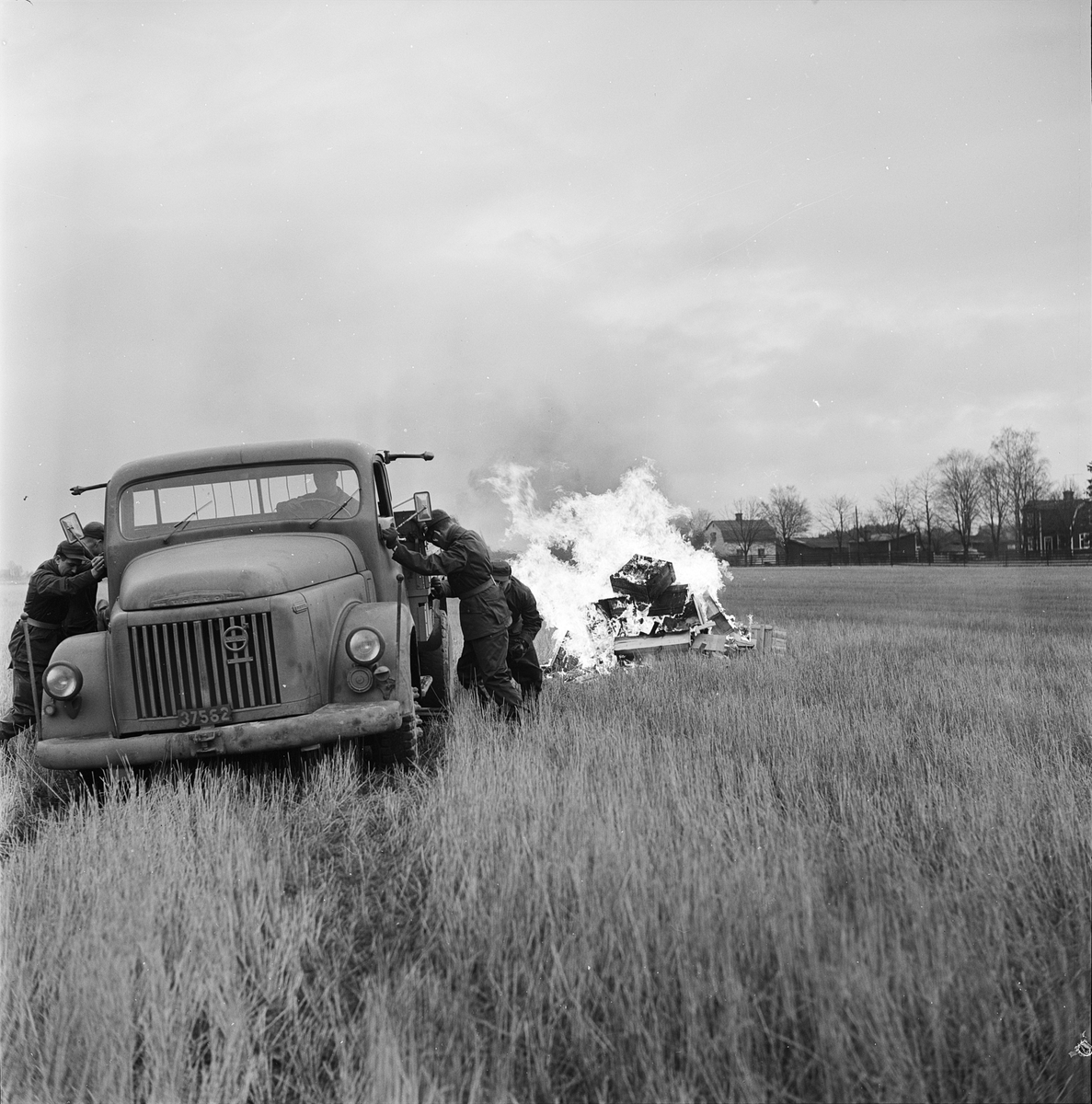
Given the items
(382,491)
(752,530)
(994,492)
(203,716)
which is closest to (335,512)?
(382,491)

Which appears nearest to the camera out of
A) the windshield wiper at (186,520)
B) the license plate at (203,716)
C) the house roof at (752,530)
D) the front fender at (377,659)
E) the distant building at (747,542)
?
the license plate at (203,716)

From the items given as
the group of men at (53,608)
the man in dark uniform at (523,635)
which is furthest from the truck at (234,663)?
the man in dark uniform at (523,635)

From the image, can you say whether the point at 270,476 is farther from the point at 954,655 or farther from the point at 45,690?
the point at 954,655

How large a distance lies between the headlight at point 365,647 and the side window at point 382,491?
164 cm

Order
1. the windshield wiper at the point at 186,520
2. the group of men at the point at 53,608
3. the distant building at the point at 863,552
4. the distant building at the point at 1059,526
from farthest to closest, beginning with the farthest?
the distant building at the point at 863,552, the distant building at the point at 1059,526, the group of men at the point at 53,608, the windshield wiper at the point at 186,520

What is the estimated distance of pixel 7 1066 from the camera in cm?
276

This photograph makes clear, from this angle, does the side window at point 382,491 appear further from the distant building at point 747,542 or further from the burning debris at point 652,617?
the distant building at point 747,542

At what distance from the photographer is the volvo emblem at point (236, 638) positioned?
5.48 metres

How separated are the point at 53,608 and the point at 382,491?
134 inches

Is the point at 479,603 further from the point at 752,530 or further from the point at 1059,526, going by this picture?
the point at 752,530

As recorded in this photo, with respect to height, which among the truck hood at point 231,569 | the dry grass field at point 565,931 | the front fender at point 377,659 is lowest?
the dry grass field at point 565,931

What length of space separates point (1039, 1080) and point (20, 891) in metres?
4.00

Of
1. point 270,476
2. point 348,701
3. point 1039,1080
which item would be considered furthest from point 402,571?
point 1039,1080

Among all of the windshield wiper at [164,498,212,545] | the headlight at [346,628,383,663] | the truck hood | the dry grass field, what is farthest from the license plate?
the windshield wiper at [164,498,212,545]
